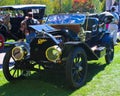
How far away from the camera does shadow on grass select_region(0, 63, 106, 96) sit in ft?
23.9

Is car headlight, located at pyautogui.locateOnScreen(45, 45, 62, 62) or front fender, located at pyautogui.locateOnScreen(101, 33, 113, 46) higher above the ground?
car headlight, located at pyautogui.locateOnScreen(45, 45, 62, 62)

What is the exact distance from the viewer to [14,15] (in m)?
16.1

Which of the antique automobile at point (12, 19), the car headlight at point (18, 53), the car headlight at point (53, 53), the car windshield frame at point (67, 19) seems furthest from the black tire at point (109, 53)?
the antique automobile at point (12, 19)

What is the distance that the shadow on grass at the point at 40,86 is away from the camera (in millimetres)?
7285

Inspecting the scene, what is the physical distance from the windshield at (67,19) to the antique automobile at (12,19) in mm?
6241

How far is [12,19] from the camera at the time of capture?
1598 cm

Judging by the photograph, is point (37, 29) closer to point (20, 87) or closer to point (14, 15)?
point (20, 87)

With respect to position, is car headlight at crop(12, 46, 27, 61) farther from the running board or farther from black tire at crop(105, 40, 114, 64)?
black tire at crop(105, 40, 114, 64)

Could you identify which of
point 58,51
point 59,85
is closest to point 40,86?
point 59,85

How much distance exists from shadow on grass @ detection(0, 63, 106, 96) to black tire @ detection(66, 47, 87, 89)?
0.82 ft

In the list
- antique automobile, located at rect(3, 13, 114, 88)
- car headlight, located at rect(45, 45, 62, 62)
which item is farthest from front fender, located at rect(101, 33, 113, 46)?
car headlight, located at rect(45, 45, 62, 62)

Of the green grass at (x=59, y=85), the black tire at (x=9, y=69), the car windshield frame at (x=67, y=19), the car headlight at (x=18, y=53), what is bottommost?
the green grass at (x=59, y=85)

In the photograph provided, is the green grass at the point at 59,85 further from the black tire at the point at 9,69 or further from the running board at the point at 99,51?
the running board at the point at 99,51

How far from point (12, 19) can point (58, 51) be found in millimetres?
8970
